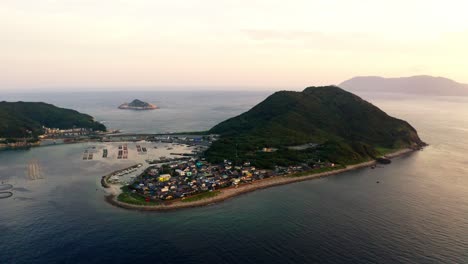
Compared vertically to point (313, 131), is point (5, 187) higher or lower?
lower

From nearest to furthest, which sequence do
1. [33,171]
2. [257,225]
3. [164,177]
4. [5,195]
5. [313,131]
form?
[257,225]
[5,195]
[164,177]
[33,171]
[313,131]

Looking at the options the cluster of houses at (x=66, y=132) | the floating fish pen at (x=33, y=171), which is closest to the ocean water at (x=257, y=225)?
the floating fish pen at (x=33, y=171)

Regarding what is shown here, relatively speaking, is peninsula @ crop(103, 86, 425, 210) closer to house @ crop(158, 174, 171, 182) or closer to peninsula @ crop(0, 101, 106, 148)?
house @ crop(158, 174, 171, 182)

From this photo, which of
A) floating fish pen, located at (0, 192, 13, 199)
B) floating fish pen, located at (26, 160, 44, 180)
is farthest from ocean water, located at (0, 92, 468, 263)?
floating fish pen, located at (26, 160, 44, 180)

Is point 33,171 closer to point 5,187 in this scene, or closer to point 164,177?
point 5,187

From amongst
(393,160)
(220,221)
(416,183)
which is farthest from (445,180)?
(220,221)

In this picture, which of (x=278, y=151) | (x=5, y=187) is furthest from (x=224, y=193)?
(x=5, y=187)

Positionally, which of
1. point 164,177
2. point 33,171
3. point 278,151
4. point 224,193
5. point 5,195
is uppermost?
point 278,151

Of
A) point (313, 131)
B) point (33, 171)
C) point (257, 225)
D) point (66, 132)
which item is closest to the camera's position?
point (257, 225)
